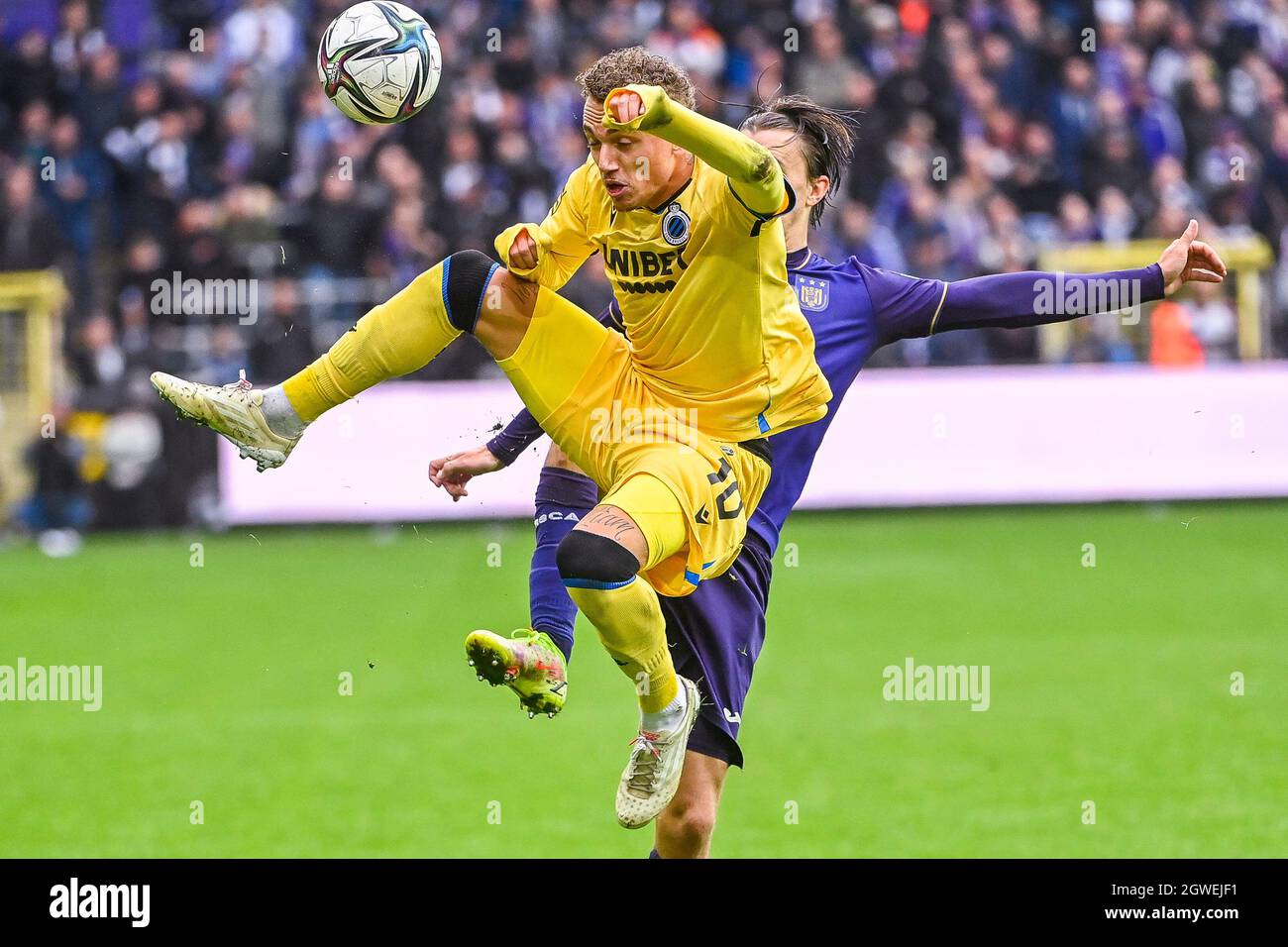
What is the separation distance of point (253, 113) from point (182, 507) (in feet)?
12.8

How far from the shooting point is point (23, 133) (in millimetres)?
18156

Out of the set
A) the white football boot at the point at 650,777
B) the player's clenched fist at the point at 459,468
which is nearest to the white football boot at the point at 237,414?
the player's clenched fist at the point at 459,468

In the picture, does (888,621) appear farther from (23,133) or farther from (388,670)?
(23,133)

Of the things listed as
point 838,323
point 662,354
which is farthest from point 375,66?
point 838,323

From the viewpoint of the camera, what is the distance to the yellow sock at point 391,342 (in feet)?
19.1

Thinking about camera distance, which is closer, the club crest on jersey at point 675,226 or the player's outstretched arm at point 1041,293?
the club crest on jersey at point 675,226

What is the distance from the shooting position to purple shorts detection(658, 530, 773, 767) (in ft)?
20.9

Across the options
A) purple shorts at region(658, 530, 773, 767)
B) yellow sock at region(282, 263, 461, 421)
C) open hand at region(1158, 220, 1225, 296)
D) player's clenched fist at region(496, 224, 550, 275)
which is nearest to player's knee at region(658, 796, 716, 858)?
purple shorts at region(658, 530, 773, 767)

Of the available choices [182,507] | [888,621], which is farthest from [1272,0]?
[182,507]

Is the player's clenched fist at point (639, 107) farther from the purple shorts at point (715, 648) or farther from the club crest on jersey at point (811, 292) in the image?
the purple shorts at point (715, 648)

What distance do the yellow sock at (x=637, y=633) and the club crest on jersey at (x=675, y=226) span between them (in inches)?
40.1

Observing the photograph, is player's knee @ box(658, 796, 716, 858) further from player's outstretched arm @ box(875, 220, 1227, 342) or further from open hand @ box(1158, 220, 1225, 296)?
open hand @ box(1158, 220, 1225, 296)

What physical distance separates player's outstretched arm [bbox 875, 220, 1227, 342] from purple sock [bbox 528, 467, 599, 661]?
Answer: 1.22 m

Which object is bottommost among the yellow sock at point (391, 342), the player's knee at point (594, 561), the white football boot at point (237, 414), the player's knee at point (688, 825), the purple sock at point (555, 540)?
the player's knee at point (688, 825)
